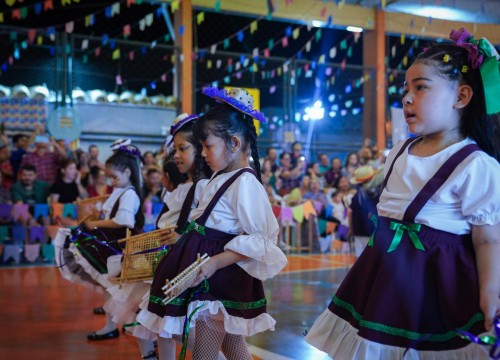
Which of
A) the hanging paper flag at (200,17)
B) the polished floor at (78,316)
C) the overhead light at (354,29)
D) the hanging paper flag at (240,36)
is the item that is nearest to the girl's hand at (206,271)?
the polished floor at (78,316)

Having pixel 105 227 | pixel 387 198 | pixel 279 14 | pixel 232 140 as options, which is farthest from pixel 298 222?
pixel 387 198

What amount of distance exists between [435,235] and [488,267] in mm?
156

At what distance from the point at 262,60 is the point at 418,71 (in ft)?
34.0

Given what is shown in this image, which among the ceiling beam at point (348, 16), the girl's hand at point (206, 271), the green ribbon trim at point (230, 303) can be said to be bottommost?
the green ribbon trim at point (230, 303)

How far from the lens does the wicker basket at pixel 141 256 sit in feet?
9.50

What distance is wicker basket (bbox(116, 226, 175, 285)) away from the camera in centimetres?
289

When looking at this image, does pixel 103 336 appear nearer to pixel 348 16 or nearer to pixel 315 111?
pixel 315 111

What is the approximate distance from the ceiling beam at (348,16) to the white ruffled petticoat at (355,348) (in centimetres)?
1161

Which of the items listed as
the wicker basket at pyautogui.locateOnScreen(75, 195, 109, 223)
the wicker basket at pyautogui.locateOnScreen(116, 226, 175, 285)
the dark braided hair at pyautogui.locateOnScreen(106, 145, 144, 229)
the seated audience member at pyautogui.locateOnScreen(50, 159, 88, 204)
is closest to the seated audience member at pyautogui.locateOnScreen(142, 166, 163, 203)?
the seated audience member at pyautogui.locateOnScreen(50, 159, 88, 204)

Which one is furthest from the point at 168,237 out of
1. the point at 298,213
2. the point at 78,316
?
the point at 298,213

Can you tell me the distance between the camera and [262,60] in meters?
12.0

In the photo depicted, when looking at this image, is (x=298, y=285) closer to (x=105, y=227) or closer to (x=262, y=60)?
(x=105, y=227)

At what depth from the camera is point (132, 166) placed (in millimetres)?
4211

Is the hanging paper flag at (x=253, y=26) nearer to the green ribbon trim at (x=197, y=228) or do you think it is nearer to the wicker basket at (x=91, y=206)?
the wicker basket at (x=91, y=206)
